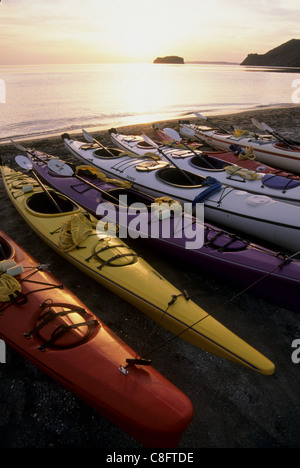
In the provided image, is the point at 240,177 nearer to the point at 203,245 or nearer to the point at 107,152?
the point at 203,245

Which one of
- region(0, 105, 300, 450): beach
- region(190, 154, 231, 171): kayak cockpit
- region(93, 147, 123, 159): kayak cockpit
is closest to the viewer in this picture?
region(0, 105, 300, 450): beach

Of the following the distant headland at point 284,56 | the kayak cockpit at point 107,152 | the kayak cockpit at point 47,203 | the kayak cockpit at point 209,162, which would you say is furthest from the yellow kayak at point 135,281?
the distant headland at point 284,56

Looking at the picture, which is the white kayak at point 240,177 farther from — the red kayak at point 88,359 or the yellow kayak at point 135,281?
the red kayak at point 88,359

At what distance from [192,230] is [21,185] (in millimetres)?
4662

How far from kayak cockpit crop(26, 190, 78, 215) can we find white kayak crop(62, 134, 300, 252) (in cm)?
208

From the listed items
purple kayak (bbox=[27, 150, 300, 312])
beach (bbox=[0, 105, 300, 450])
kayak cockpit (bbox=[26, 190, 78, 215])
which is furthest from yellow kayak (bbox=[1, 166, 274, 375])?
purple kayak (bbox=[27, 150, 300, 312])

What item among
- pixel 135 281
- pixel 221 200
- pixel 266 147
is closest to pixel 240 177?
pixel 221 200

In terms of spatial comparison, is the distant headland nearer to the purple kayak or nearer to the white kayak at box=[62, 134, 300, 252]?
the white kayak at box=[62, 134, 300, 252]

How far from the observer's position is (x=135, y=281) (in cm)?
423

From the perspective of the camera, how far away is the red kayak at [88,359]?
2650 mm

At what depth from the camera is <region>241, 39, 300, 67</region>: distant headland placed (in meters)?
151

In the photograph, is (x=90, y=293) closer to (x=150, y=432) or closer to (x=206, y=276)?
(x=206, y=276)
